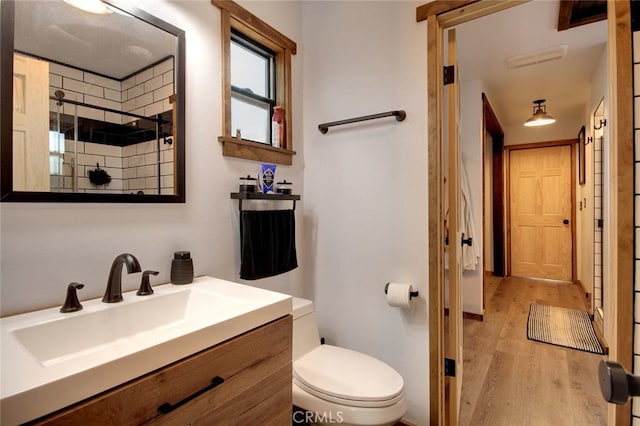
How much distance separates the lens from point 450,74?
1.62 metres

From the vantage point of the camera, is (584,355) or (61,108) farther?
(584,355)

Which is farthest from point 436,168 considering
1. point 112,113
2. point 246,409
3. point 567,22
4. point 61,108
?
point 567,22

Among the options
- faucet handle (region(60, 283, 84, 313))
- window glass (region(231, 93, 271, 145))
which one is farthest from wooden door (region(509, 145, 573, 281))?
faucet handle (region(60, 283, 84, 313))

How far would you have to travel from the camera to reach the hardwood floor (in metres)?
1.79

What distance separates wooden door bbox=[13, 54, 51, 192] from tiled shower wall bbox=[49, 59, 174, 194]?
3 centimetres

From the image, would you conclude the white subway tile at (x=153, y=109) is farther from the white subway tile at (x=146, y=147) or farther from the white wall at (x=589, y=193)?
the white wall at (x=589, y=193)

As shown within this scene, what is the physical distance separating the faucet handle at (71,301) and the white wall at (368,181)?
1.28 meters

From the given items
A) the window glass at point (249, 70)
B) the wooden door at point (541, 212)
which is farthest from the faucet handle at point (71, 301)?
the wooden door at point (541, 212)

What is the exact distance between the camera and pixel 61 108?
1035mm

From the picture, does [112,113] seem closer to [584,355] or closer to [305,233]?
[305,233]

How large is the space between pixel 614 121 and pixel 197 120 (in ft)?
5.00

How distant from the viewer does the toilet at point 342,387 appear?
1.23 m

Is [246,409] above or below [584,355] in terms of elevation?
above

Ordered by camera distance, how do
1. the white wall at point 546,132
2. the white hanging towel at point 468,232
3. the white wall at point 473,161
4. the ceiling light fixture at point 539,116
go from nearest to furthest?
the white hanging towel at point 468,232 < the white wall at point 473,161 < the ceiling light fixture at point 539,116 < the white wall at point 546,132
